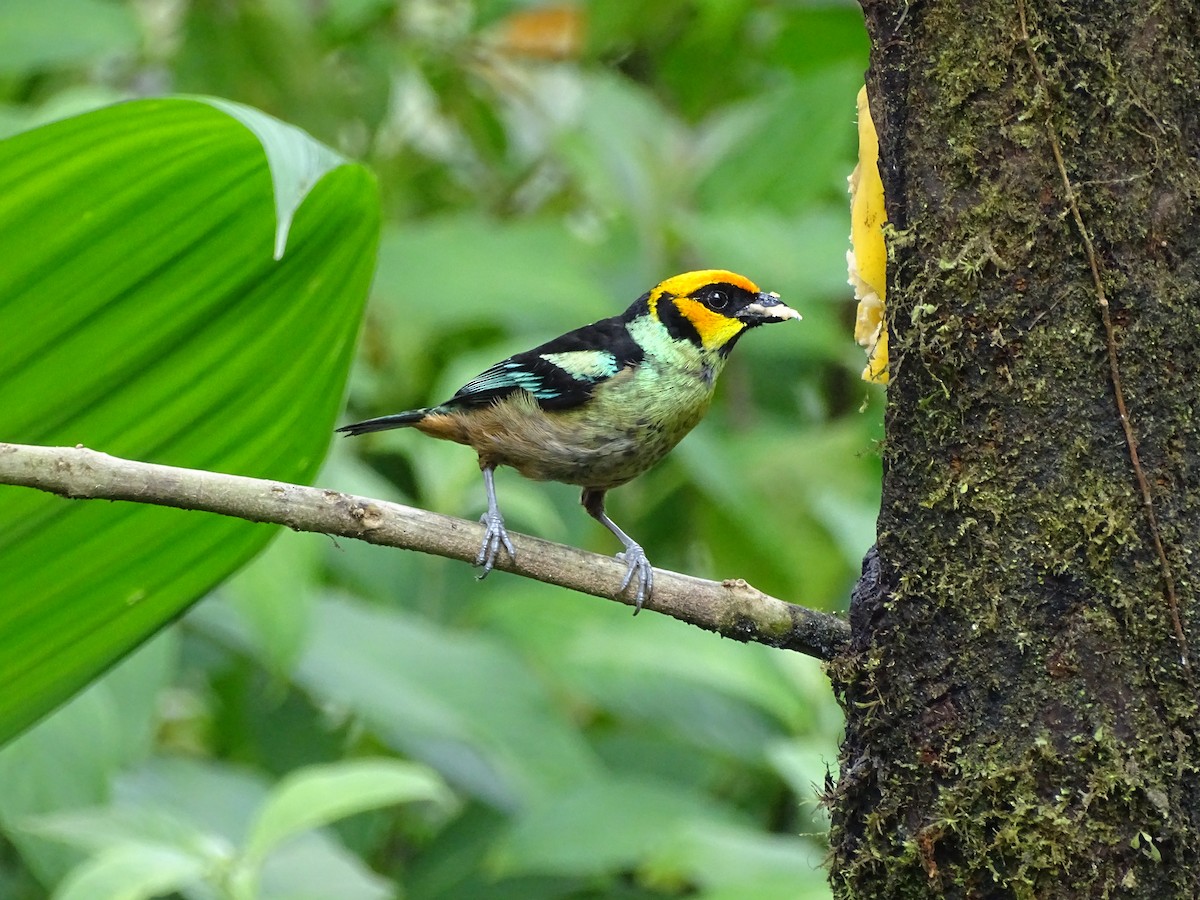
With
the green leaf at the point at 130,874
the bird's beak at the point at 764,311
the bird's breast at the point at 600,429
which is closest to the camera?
the green leaf at the point at 130,874

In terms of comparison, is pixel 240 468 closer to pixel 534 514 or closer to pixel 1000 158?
pixel 1000 158

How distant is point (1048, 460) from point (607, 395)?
1.33 metres

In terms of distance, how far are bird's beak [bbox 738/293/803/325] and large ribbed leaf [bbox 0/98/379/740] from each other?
131 cm

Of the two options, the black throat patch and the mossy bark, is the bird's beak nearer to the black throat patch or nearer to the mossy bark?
the black throat patch

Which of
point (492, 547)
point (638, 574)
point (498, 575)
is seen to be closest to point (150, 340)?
point (492, 547)

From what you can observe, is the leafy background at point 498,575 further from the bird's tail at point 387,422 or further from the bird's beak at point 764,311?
the bird's beak at point 764,311

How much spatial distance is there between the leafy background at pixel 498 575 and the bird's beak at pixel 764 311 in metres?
0.63

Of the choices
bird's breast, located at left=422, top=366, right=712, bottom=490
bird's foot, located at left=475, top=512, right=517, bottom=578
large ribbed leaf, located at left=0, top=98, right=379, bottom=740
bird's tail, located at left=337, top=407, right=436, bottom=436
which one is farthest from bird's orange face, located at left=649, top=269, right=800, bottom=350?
large ribbed leaf, located at left=0, top=98, right=379, bottom=740

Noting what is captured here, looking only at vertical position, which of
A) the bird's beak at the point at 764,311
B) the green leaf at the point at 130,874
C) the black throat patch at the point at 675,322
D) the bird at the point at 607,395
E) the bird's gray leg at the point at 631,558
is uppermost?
the bird's beak at the point at 764,311

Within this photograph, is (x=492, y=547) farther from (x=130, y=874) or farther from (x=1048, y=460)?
(x=130, y=874)

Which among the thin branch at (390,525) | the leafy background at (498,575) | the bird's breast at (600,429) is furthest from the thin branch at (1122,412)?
the bird's breast at (600,429)

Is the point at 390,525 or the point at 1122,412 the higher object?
the point at 1122,412

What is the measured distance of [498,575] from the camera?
464 centimetres

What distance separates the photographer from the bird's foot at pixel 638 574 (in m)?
1.76
